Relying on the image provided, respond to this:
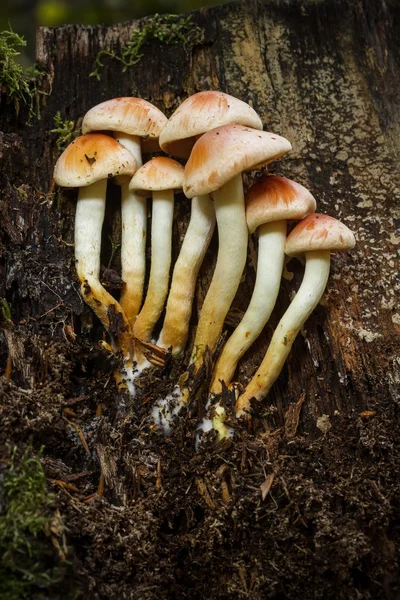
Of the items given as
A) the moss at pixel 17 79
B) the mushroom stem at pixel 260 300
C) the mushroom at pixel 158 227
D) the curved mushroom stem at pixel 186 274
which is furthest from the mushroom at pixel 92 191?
the moss at pixel 17 79

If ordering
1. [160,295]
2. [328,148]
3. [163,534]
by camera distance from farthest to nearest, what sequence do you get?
[328,148] → [160,295] → [163,534]

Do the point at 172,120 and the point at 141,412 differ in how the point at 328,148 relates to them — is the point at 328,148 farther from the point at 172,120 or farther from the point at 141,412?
the point at 141,412

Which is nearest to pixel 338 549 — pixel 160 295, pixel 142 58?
pixel 160 295

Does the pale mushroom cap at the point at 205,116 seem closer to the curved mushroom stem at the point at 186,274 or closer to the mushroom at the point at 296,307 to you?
the curved mushroom stem at the point at 186,274

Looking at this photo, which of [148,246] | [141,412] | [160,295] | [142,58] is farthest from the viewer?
[142,58]

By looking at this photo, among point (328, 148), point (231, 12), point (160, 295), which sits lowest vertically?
point (160, 295)

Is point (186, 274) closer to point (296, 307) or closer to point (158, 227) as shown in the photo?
point (158, 227)

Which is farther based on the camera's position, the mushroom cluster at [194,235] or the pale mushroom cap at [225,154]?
the mushroom cluster at [194,235]

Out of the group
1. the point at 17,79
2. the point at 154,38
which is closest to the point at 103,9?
the point at 154,38
